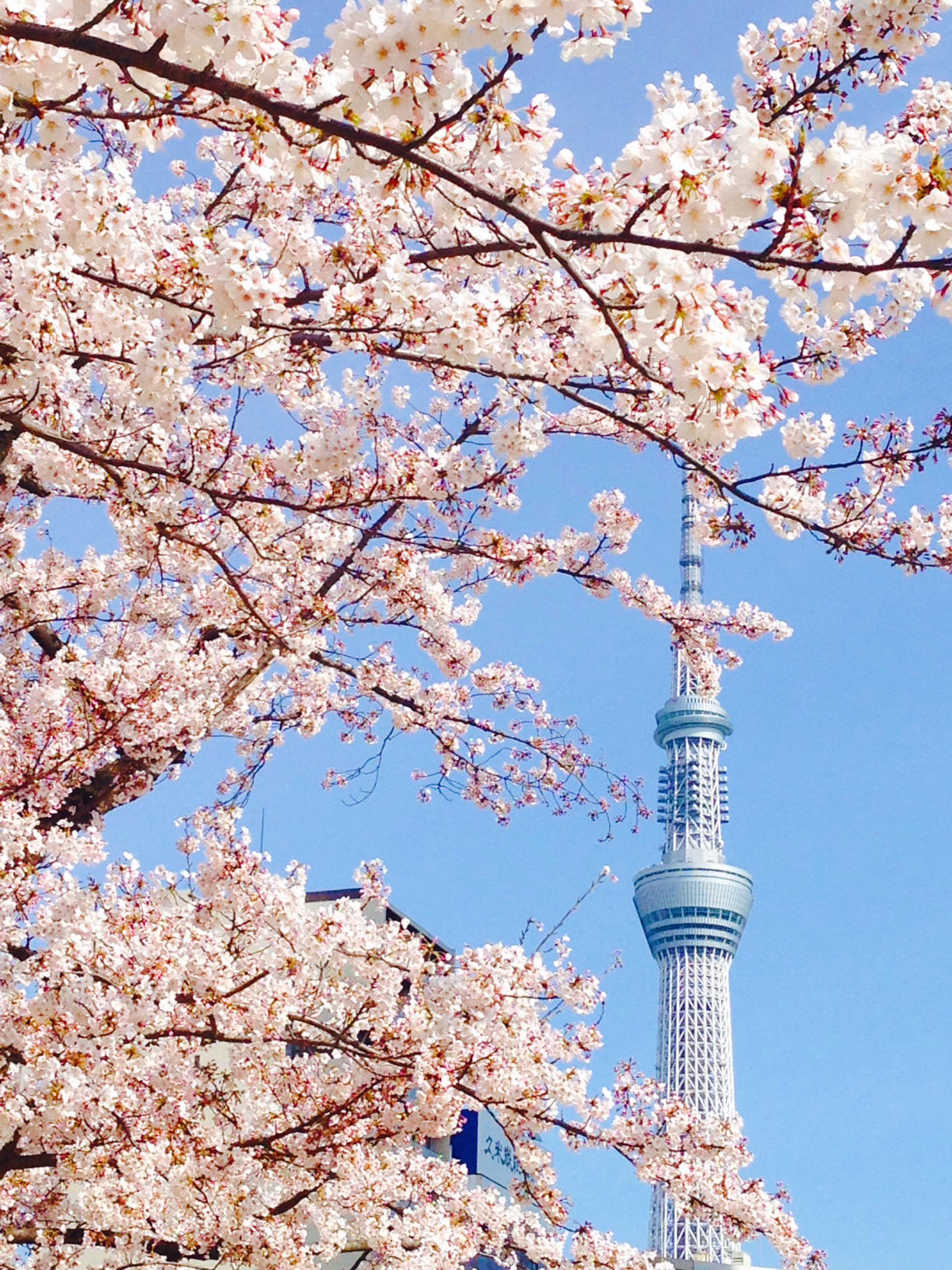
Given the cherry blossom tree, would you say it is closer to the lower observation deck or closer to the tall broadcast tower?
the tall broadcast tower

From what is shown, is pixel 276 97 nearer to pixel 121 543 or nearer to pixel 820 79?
pixel 820 79

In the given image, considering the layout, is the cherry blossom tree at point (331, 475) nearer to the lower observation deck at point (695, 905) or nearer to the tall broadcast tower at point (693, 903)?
the tall broadcast tower at point (693, 903)

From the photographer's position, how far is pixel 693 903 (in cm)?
7100

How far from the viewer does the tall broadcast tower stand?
2532 inches

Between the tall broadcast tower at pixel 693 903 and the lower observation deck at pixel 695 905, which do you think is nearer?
the tall broadcast tower at pixel 693 903

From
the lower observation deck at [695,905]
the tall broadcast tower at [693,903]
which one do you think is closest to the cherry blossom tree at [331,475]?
the tall broadcast tower at [693,903]

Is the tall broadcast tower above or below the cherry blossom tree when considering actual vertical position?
above

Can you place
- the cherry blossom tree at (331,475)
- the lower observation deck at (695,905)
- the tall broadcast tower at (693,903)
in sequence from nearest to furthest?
1. the cherry blossom tree at (331,475)
2. the tall broadcast tower at (693,903)
3. the lower observation deck at (695,905)

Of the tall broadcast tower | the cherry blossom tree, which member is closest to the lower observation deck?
the tall broadcast tower

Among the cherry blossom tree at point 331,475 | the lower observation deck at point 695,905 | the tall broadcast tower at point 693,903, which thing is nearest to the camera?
the cherry blossom tree at point 331,475

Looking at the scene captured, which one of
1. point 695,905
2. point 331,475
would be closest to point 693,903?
point 695,905

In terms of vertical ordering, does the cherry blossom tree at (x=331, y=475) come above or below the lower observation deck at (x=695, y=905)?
below

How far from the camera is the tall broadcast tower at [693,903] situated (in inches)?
2532

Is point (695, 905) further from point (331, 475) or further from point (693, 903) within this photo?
point (331, 475)
